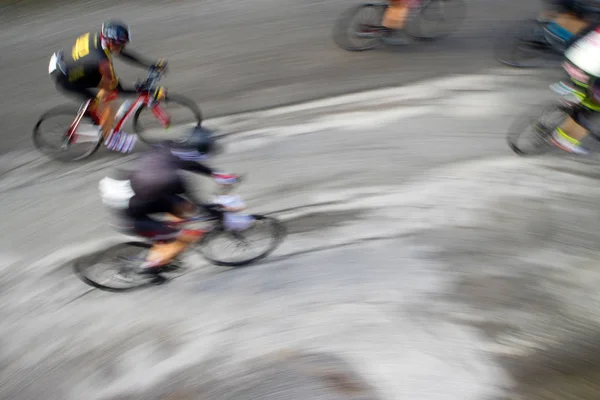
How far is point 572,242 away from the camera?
4.61 meters

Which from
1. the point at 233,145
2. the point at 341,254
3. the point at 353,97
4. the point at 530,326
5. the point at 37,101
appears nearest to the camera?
the point at 530,326

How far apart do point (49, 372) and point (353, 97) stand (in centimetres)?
457

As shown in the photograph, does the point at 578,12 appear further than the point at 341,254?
Yes

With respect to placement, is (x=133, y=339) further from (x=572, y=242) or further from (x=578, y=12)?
(x=578, y=12)

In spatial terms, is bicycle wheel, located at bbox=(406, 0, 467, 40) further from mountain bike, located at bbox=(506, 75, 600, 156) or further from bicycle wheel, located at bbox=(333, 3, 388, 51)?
mountain bike, located at bbox=(506, 75, 600, 156)

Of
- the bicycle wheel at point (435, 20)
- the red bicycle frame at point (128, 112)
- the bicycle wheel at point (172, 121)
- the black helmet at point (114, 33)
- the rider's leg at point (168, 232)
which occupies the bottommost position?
the rider's leg at point (168, 232)

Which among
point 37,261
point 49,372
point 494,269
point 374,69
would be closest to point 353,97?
point 374,69

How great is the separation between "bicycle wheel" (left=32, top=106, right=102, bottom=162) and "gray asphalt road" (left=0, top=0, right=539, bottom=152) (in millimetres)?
561

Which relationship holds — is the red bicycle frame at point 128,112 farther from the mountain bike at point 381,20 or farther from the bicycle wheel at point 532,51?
the bicycle wheel at point 532,51

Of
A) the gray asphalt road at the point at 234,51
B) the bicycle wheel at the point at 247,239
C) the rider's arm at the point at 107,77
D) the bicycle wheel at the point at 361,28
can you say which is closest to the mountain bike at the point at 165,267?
the bicycle wheel at the point at 247,239

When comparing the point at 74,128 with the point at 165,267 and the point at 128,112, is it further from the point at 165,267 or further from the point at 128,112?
the point at 165,267

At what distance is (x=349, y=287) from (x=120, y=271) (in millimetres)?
2071

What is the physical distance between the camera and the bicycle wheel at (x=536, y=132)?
17.9 feet

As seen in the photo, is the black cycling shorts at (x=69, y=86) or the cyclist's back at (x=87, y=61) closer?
the cyclist's back at (x=87, y=61)
